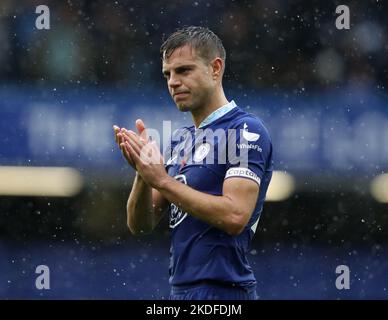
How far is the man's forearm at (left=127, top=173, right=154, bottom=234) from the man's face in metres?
0.37

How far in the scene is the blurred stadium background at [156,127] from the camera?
8055 mm

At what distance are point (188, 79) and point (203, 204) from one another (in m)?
0.54

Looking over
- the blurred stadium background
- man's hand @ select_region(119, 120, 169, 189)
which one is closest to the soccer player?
man's hand @ select_region(119, 120, 169, 189)

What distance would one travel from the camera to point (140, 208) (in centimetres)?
383

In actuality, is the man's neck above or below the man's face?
below

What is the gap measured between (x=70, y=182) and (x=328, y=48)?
264 centimetres

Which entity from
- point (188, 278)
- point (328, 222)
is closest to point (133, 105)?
point (328, 222)

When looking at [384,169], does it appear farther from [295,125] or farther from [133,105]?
[133,105]

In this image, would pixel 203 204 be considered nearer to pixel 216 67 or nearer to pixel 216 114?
pixel 216 114

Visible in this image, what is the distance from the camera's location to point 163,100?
26.9 feet

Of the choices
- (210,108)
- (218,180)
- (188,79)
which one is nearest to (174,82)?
A: (188,79)

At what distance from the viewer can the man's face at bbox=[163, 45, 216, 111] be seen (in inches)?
144

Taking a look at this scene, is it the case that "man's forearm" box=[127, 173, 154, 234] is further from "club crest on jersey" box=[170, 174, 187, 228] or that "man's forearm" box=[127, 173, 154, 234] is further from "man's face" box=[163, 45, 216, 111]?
"man's face" box=[163, 45, 216, 111]
